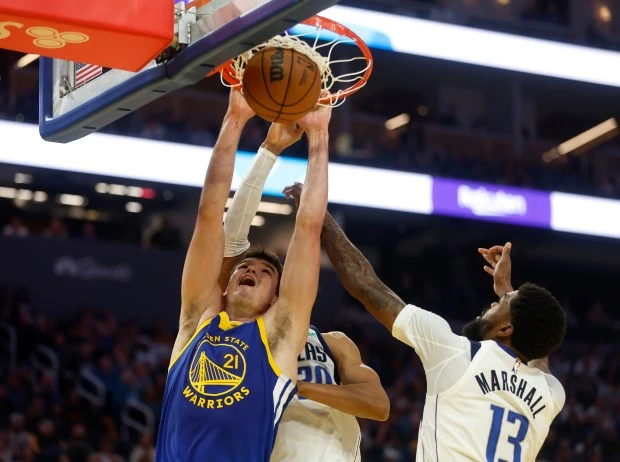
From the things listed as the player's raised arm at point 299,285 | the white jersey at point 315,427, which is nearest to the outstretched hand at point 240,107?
the player's raised arm at point 299,285

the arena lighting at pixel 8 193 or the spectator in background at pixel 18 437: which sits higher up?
the arena lighting at pixel 8 193

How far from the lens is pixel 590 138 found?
75.2 feet

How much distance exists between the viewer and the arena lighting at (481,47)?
1520 cm

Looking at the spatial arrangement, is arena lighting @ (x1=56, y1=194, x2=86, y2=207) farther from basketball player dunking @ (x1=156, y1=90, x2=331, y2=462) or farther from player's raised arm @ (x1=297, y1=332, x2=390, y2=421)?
basketball player dunking @ (x1=156, y1=90, x2=331, y2=462)

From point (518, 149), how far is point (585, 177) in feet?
5.02

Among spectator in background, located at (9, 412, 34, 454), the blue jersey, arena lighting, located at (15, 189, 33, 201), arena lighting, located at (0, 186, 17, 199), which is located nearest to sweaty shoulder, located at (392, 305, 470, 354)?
the blue jersey

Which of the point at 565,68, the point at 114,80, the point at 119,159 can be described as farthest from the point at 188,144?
the point at 114,80

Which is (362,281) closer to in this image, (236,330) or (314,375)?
(314,375)

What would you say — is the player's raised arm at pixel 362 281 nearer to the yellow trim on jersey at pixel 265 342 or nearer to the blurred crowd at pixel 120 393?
the yellow trim on jersey at pixel 265 342

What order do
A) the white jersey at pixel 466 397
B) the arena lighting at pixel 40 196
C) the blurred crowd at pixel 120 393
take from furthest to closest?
the arena lighting at pixel 40 196
the blurred crowd at pixel 120 393
the white jersey at pixel 466 397

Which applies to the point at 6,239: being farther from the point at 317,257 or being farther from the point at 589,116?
the point at 589,116

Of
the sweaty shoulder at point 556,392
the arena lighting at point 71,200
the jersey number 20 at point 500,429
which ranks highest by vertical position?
the arena lighting at point 71,200

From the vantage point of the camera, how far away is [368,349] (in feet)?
49.8

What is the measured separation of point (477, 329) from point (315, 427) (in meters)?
0.77
